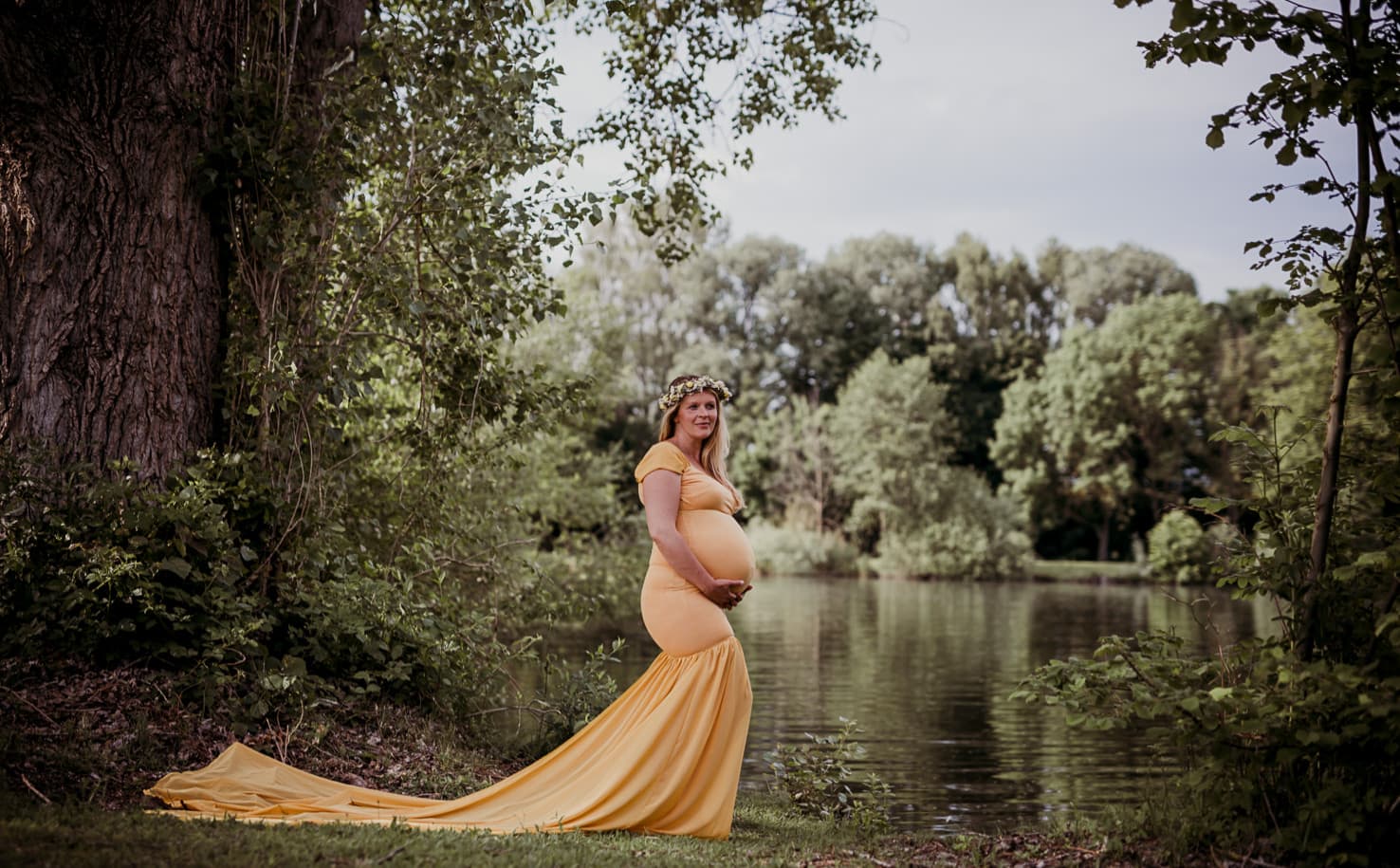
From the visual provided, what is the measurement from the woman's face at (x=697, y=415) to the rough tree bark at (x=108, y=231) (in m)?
2.93

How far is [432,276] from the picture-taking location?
8078mm

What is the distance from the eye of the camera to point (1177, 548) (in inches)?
1518

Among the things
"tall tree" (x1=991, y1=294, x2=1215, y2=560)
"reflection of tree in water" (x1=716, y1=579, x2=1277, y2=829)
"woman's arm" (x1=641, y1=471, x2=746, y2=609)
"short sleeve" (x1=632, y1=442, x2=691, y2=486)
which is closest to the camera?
"woman's arm" (x1=641, y1=471, x2=746, y2=609)

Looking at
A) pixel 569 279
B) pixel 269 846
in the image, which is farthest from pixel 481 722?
pixel 569 279

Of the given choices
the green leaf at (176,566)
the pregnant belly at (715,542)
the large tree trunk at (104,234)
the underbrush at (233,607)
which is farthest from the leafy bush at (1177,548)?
the green leaf at (176,566)

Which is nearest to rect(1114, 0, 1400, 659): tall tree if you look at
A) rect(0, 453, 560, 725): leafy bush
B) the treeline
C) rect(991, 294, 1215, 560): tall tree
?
rect(0, 453, 560, 725): leafy bush

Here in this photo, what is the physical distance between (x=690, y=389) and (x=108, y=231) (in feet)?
11.1

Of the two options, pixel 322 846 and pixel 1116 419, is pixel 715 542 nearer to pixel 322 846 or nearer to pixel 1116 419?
pixel 322 846

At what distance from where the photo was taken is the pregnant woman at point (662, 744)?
5.08 m

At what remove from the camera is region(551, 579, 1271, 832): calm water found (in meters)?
8.64

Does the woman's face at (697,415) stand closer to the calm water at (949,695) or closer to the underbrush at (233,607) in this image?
the calm water at (949,695)

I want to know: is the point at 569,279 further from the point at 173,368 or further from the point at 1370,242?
the point at 1370,242

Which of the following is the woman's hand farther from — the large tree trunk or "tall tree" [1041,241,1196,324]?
"tall tree" [1041,241,1196,324]

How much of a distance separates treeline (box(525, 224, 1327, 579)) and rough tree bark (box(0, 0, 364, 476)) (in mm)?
32354
